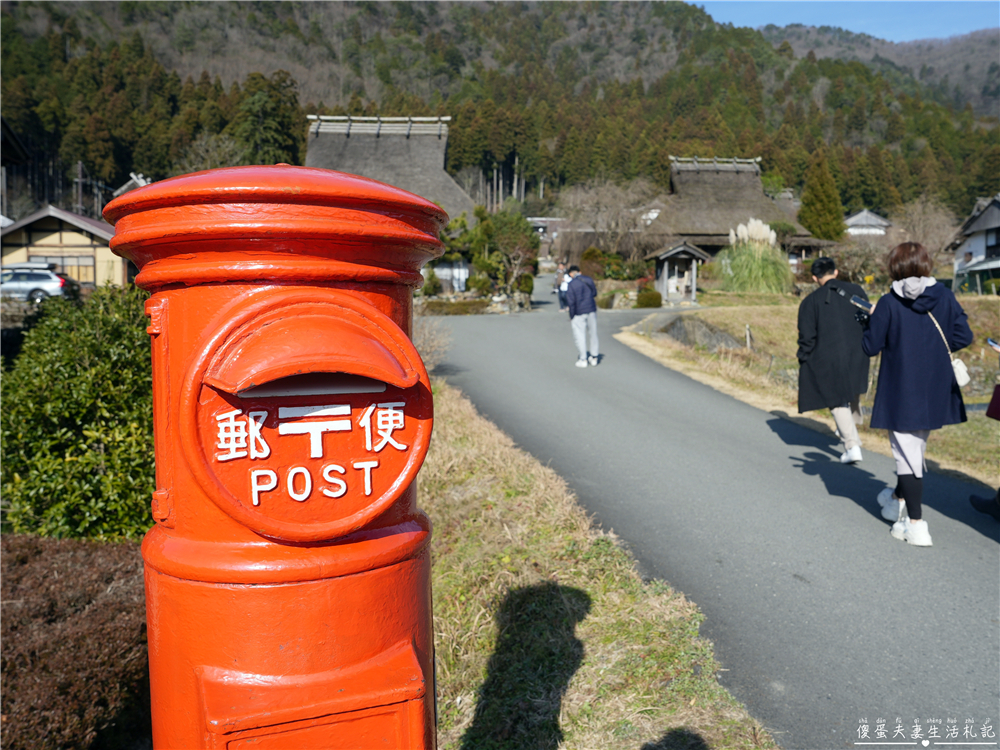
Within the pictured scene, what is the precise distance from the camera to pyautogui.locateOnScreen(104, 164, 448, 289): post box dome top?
129 cm

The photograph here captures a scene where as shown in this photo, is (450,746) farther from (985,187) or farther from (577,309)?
(985,187)

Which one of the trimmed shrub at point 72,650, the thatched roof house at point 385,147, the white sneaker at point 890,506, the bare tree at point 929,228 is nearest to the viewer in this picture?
the trimmed shrub at point 72,650

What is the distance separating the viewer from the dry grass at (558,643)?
8.11ft

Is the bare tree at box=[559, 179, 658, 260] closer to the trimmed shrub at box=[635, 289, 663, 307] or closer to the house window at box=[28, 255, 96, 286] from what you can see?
the trimmed shrub at box=[635, 289, 663, 307]

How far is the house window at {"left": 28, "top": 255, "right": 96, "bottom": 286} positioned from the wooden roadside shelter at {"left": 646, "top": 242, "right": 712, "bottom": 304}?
19.9m

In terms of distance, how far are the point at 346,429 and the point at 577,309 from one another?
31.3 ft

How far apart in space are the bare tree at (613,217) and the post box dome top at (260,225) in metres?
32.3

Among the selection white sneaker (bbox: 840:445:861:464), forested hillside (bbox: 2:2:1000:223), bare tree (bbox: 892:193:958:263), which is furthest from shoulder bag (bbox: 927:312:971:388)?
bare tree (bbox: 892:193:958:263)

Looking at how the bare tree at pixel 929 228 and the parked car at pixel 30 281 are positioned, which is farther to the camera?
the bare tree at pixel 929 228

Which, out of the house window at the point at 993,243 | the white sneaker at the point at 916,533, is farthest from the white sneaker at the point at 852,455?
the house window at the point at 993,243

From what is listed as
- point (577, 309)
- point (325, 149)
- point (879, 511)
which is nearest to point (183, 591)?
point (879, 511)

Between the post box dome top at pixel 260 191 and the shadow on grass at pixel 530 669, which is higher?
the post box dome top at pixel 260 191

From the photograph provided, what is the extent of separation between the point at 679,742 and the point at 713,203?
121 ft

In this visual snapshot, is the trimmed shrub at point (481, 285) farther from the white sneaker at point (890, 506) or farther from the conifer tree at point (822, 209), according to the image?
the conifer tree at point (822, 209)
